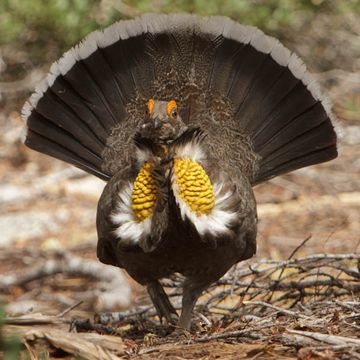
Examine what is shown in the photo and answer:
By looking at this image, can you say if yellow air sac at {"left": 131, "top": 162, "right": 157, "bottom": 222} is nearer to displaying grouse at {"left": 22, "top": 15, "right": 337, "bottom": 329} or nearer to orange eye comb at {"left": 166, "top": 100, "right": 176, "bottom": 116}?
displaying grouse at {"left": 22, "top": 15, "right": 337, "bottom": 329}

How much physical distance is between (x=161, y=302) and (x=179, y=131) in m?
1.48

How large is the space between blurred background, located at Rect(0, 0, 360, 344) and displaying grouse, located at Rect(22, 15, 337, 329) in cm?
128

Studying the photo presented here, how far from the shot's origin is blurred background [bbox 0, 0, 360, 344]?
809 cm

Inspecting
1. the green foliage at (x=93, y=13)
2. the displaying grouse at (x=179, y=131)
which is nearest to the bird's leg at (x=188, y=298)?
the displaying grouse at (x=179, y=131)

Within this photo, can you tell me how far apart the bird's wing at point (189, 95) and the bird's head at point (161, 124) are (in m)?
0.64

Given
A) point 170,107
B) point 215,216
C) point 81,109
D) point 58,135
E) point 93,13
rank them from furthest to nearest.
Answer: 1. point 93,13
2. point 58,135
3. point 81,109
4. point 215,216
5. point 170,107

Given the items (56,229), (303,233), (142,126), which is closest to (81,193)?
(56,229)

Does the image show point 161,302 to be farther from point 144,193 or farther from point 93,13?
point 93,13

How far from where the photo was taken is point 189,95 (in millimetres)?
5328

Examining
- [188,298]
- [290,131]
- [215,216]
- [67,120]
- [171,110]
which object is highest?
[67,120]

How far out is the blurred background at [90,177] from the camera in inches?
318

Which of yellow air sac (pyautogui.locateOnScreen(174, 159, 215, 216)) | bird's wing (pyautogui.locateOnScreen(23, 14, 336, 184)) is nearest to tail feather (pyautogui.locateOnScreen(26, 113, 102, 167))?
bird's wing (pyautogui.locateOnScreen(23, 14, 336, 184))

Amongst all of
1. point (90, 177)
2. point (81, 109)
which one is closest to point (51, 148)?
point (81, 109)

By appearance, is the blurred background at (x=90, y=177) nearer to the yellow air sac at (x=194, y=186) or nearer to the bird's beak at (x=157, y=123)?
the yellow air sac at (x=194, y=186)
